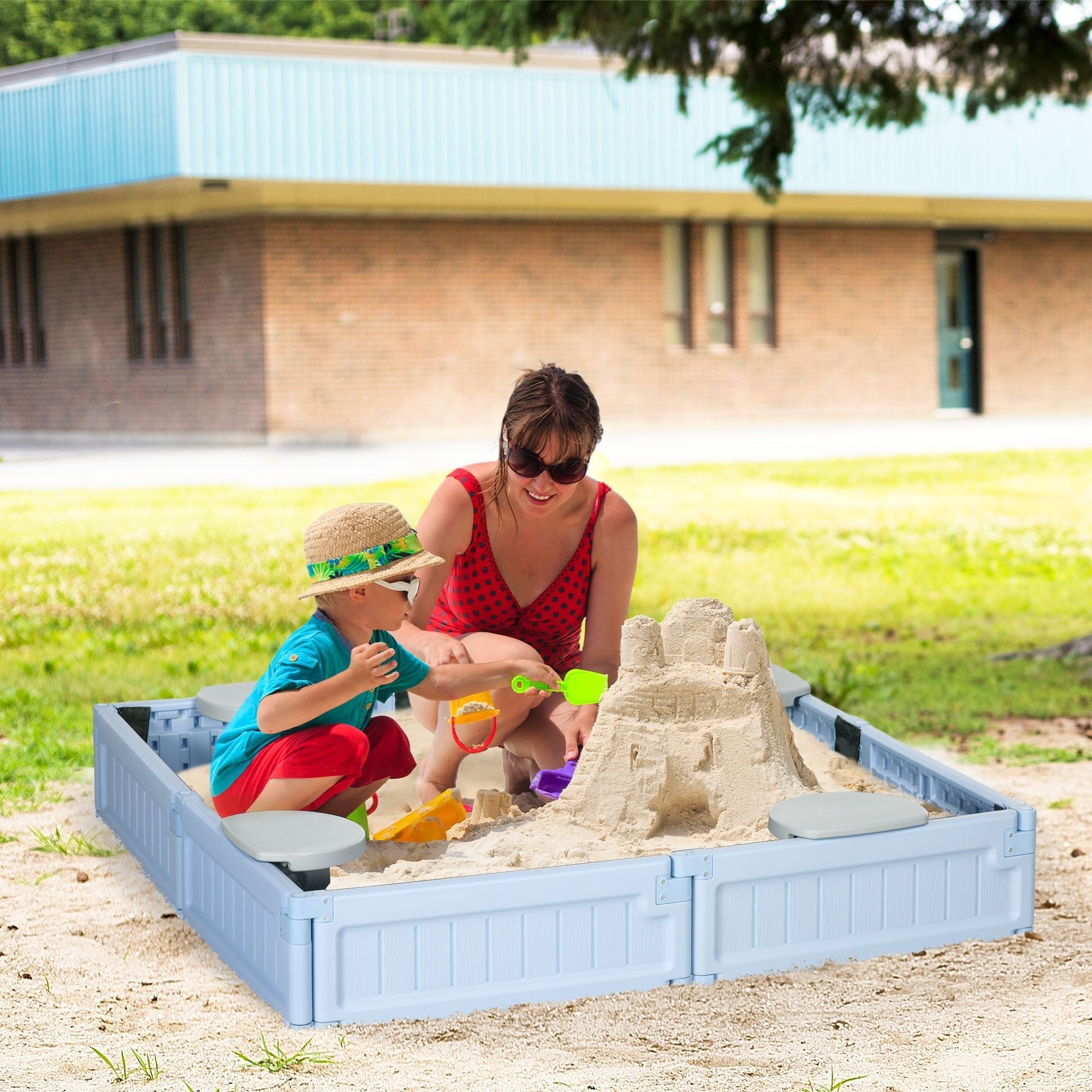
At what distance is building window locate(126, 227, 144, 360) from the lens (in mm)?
22969

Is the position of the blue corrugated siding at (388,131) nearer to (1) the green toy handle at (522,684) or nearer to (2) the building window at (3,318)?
(2) the building window at (3,318)

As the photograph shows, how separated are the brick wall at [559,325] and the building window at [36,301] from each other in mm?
5249

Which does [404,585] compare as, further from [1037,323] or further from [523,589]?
[1037,323]

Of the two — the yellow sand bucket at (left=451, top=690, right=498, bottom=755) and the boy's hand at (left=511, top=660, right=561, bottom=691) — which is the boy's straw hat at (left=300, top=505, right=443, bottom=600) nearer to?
the boy's hand at (left=511, top=660, right=561, bottom=691)

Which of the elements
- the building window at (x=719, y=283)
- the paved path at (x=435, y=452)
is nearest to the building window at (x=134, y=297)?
the paved path at (x=435, y=452)

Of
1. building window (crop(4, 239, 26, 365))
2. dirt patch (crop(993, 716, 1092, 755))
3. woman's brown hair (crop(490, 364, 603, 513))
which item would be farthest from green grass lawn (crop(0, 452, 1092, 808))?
building window (crop(4, 239, 26, 365))

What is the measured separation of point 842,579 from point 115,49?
41.7 feet

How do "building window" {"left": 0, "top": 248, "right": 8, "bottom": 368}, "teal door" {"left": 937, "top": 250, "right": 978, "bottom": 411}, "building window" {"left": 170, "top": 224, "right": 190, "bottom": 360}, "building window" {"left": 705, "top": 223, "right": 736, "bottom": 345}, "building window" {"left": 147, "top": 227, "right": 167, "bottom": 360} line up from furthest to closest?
1. "teal door" {"left": 937, "top": 250, "right": 978, "bottom": 411}
2. "building window" {"left": 0, "top": 248, "right": 8, "bottom": 368}
3. "building window" {"left": 705, "top": 223, "right": 736, "bottom": 345}
4. "building window" {"left": 147, "top": 227, "right": 167, "bottom": 360}
5. "building window" {"left": 170, "top": 224, "right": 190, "bottom": 360}

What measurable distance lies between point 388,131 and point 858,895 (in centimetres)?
1733

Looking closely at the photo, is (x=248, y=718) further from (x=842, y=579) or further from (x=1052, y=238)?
(x=1052, y=238)

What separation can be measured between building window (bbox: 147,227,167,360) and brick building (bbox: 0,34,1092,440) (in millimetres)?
40

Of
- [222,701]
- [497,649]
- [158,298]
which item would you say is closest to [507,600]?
[497,649]

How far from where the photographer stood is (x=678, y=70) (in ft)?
27.9

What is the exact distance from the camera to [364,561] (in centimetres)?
392
